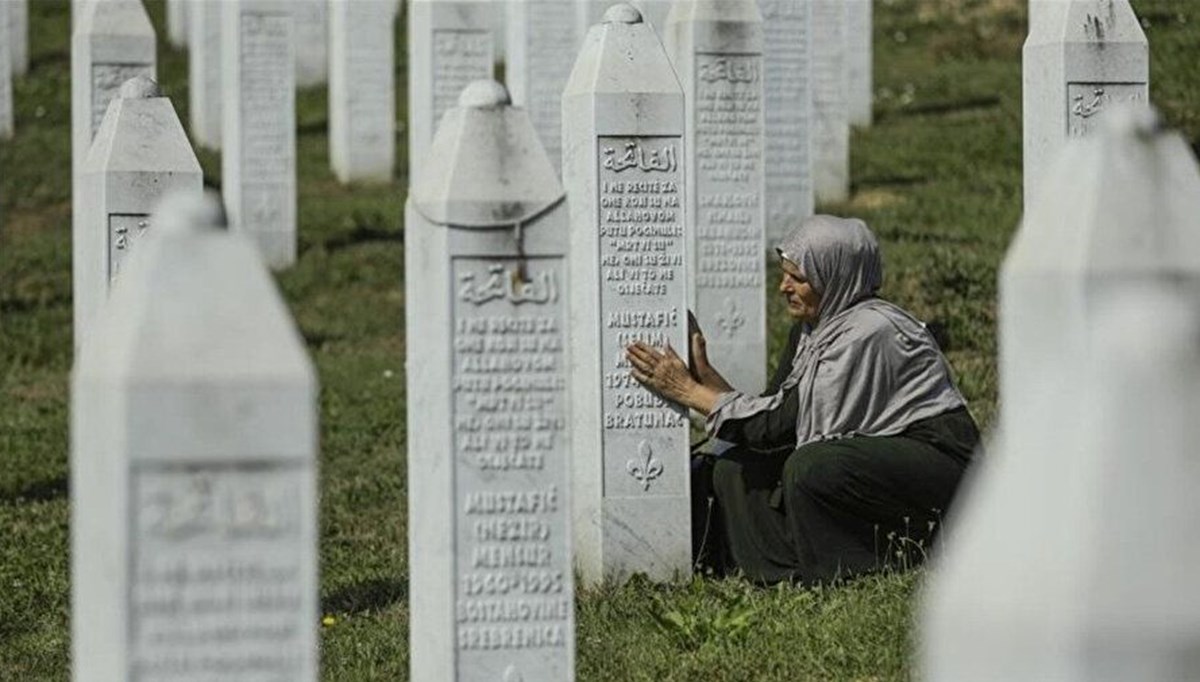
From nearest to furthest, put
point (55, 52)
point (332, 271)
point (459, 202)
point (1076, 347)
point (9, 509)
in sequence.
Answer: point (1076, 347), point (459, 202), point (9, 509), point (332, 271), point (55, 52)

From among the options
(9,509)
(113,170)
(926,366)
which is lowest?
(9,509)

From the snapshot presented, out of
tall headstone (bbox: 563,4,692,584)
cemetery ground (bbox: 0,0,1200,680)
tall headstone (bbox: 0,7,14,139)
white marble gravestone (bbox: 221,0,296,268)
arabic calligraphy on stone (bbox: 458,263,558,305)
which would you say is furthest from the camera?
tall headstone (bbox: 0,7,14,139)

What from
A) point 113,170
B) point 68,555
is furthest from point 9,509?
point 113,170

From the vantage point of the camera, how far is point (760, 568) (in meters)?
9.82

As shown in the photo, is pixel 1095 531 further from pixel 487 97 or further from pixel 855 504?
pixel 855 504

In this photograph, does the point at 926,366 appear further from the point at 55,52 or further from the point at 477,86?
the point at 55,52

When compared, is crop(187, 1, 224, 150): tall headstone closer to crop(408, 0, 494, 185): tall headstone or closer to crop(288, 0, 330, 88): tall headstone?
crop(288, 0, 330, 88): tall headstone

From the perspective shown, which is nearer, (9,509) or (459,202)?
(459,202)

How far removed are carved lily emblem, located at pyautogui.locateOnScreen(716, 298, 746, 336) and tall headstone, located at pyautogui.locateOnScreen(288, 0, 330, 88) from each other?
1384 cm

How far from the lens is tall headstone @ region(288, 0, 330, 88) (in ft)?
89.6

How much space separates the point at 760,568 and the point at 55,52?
19.7m

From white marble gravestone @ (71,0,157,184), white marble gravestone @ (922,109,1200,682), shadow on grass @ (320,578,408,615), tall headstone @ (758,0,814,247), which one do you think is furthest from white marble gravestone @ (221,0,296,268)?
white marble gravestone @ (922,109,1200,682)

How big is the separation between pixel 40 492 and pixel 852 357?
4841 millimetres

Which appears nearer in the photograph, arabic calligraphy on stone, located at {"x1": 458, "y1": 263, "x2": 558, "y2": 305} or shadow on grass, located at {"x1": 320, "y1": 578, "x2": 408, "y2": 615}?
arabic calligraphy on stone, located at {"x1": 458, "y1": 263, "x2": 558, "y2": 305}
